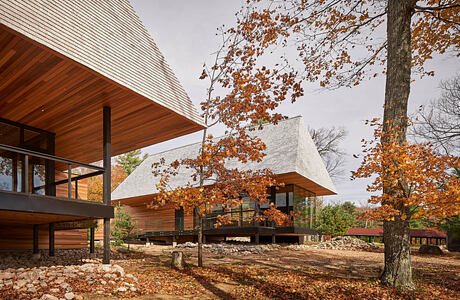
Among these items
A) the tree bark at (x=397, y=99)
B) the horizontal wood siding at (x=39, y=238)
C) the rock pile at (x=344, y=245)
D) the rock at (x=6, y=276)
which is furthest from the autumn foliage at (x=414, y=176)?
the rock pile at (x=344, y=245)

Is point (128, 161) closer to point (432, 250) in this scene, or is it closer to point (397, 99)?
point (432, 250)

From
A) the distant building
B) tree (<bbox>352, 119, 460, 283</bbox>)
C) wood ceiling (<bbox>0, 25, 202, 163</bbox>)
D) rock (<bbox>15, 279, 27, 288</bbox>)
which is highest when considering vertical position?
wood ceiling (<bbox>0, 25, 202, 163</bbox>)

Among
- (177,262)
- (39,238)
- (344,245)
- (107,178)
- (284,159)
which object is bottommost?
(344,245)

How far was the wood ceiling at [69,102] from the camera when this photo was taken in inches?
243

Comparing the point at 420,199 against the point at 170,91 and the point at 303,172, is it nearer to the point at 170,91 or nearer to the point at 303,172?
the point at 170,91

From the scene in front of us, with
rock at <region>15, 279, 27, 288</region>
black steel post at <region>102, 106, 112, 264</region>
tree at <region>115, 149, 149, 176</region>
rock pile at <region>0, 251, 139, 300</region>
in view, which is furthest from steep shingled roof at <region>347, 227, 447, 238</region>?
tree at <region>115, 149, 149, 176</region>

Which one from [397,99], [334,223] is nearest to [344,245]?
[334,223]

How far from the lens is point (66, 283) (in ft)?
18.5

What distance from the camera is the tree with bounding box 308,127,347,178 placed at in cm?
3127

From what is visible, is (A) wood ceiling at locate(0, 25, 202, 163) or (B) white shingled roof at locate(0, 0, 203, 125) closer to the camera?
(B) white shingled roof at locate(0, 0, 203, 125)

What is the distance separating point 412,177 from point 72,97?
319 inches

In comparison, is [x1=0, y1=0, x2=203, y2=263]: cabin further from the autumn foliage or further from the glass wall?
the glass wall

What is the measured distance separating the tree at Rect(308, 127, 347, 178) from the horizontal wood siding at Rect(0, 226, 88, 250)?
24675 mm

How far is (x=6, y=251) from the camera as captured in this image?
36.4 ft
